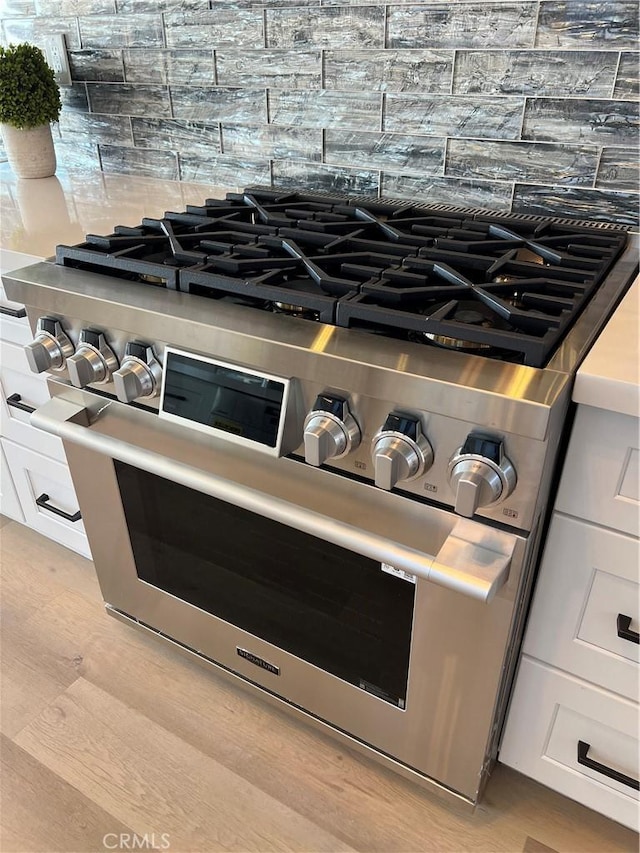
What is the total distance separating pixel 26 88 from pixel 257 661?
55.9 inches

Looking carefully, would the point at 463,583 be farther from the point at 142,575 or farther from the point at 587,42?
the point at 587,42

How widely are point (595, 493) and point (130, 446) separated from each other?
65 centimetres

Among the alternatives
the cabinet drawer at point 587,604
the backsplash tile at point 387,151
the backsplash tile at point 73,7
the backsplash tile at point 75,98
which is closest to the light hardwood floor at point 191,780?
the cabinet drawer at point 587,604

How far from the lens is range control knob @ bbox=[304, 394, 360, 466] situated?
2.40 feet

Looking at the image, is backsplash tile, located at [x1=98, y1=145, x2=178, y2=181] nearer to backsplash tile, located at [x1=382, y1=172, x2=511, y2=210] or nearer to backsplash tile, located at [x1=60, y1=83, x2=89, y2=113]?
backsplash tile, located at [x1=60, y1=83, x2=89, y2=113]

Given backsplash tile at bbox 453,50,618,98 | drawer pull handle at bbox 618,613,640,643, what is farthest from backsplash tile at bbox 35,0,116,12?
drawer pull handle at bbox 618,613,640,643

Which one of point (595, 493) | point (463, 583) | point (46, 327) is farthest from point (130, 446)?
point (595, 493)

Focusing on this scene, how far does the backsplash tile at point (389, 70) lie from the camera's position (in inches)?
44.9

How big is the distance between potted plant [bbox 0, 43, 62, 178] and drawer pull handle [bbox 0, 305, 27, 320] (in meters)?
0.60

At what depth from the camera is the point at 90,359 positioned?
0.91 meters

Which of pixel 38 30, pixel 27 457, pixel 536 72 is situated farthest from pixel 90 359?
pixel 38 30

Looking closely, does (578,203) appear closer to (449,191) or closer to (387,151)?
(449,191)

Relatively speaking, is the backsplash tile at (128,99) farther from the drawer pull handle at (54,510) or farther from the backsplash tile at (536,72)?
the drawer pull handle at (54,510)

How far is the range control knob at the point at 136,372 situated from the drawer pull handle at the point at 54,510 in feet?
2.12
